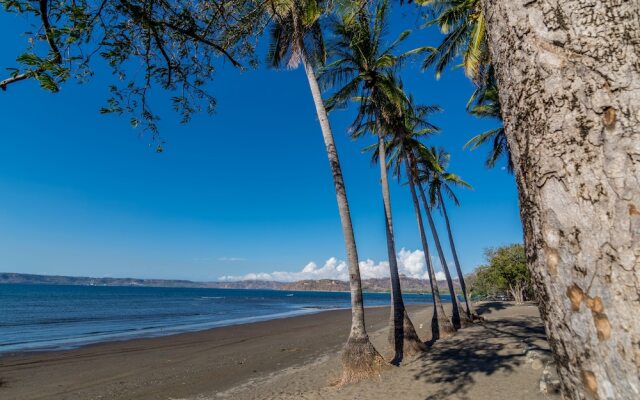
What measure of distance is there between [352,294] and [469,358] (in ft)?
13.1

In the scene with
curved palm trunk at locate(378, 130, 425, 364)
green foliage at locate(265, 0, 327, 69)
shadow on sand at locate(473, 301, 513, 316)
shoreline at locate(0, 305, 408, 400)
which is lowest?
shoreline at locate(0, 305, 408, 400)

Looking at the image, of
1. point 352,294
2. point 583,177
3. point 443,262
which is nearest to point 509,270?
point 443,262

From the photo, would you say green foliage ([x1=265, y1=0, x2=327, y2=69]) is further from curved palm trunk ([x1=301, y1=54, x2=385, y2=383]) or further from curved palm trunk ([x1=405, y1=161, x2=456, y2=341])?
curved palm trunk ([x1=405, y1=161, x2=456, y2=341])

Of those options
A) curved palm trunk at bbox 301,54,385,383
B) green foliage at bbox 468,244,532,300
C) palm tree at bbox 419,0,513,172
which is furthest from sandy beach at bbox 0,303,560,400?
green foliage at bbox 468,244,532,300

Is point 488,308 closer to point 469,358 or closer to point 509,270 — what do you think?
point 509,270

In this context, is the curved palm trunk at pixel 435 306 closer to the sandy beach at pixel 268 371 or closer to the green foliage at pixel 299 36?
the sandy beach at pixel 268 371

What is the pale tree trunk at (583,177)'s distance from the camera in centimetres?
74

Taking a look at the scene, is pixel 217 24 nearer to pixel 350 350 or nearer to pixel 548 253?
pixel 548 253

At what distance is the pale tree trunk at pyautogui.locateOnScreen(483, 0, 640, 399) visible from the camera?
29.1 inches

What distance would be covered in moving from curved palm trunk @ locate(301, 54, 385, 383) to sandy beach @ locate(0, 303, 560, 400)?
40 cm

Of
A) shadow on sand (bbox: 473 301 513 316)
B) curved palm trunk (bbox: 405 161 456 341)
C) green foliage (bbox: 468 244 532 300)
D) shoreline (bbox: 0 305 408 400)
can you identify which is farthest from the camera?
green foliage (bbox: 468 244 532 300)

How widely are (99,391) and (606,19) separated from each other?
44.9 ft

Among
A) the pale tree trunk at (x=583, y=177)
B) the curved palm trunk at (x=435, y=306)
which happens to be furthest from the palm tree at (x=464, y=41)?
the pale tree trunk at (x=583, y=177)

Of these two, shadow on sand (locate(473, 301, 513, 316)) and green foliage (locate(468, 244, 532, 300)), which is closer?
shadow on sand (locate(473, 301, 513, 316))
